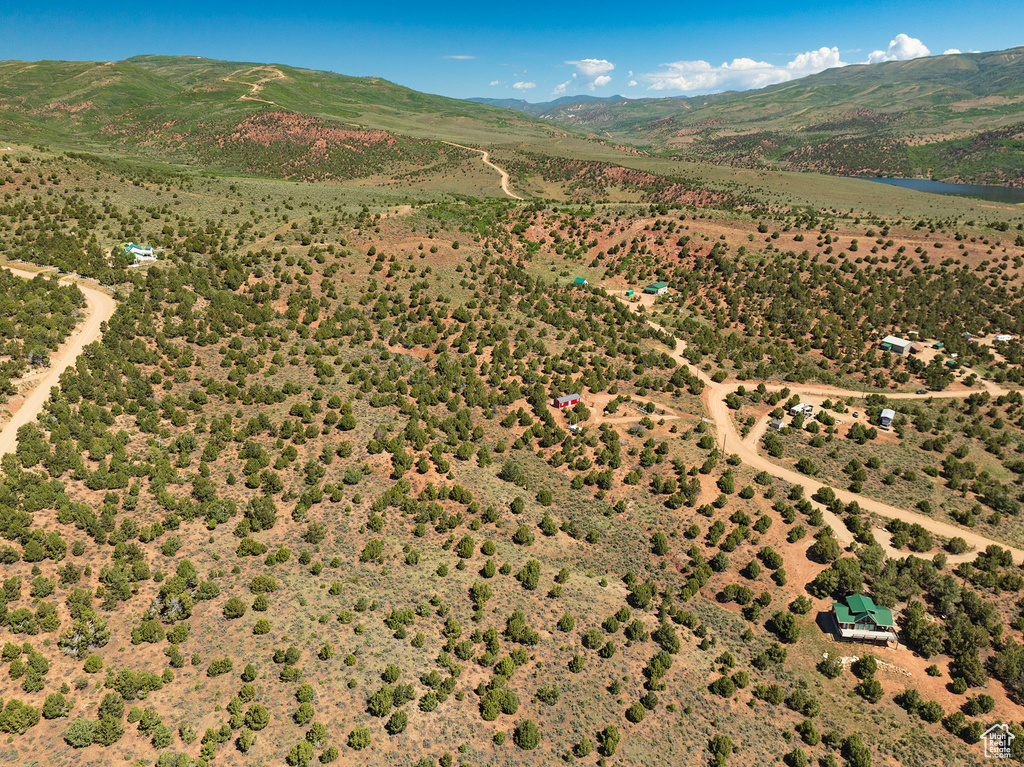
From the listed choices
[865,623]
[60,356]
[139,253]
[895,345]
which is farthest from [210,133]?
[865,623]

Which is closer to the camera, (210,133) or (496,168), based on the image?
(210,133)

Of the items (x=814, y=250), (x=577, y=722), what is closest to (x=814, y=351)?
(x=814, y=250)

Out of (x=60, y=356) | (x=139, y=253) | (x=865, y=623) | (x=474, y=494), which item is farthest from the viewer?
(x=139, y=253)

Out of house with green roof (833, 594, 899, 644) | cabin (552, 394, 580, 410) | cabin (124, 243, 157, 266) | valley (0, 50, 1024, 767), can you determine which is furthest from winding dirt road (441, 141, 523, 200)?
house with green roof (833, 594, 899, 644)

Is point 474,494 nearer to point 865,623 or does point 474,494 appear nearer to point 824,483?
point 865,623

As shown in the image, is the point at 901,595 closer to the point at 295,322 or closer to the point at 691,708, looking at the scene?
the point at 691,708

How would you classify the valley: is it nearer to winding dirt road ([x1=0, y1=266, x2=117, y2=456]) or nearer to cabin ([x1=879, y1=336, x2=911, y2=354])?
winding dirt road ([x1=0, y1=266, x2=117, y2=456])

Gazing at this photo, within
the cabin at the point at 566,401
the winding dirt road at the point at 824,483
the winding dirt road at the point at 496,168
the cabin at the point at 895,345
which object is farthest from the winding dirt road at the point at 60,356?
the winding dirt road at the point at 496,168
